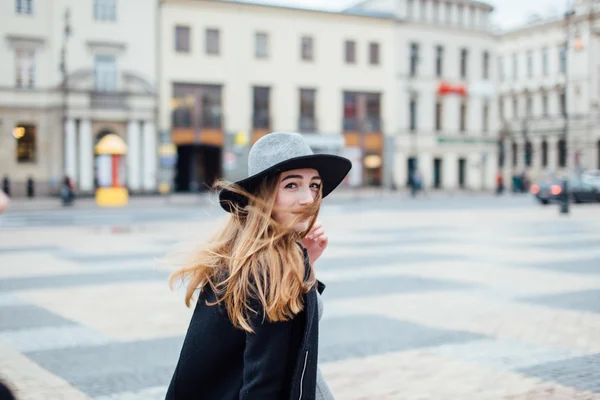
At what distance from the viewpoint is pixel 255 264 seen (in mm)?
2607

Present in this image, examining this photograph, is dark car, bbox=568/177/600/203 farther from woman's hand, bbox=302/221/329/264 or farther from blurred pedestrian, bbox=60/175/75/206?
woman's hand, bbox=302/221/329/264

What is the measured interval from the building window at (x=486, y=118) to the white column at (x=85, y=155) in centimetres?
2946

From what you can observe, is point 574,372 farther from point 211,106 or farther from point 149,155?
point 211,106

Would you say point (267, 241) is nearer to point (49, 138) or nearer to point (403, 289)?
point (403, 289)

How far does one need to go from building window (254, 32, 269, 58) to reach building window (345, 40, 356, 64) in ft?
19.0

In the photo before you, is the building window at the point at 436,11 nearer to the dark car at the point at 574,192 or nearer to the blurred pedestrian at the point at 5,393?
the dark car at the point at 574,192

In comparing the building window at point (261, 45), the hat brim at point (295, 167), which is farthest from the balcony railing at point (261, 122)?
the hat brim at point (295, 167)

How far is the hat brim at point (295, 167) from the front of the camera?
2717 millimetres

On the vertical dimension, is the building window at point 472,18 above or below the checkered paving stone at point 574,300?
above

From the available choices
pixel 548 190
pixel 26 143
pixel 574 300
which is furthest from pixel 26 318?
pixel 26 143

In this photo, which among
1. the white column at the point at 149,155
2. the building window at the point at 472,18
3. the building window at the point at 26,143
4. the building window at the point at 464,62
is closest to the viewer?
the building window at the point at 26,143

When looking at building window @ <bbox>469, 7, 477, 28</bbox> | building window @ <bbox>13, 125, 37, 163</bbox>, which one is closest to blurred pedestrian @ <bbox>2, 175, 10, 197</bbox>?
building window @ <bbox>13, 125, 37, 163</bbox>

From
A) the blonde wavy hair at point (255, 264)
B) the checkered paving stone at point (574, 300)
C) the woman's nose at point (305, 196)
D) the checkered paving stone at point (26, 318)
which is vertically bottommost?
the checkered paving stone at point (26, 318)

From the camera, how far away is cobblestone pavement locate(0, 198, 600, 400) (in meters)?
5.96
